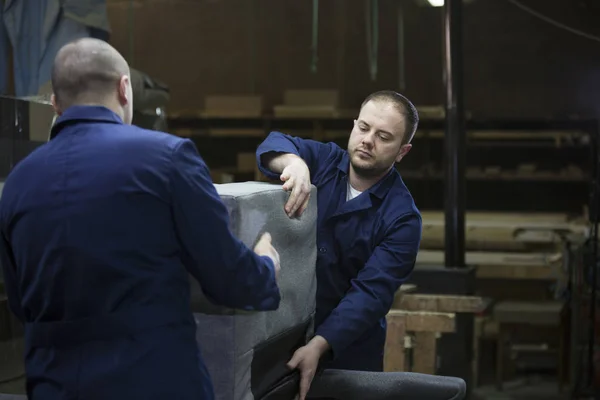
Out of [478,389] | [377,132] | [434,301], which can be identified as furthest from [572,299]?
[377,132]

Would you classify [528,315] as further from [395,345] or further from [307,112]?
[395,345]

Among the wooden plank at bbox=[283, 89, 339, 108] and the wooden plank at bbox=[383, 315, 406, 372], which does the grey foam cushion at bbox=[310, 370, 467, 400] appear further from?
the wooden plank at bbox=[283, 89, 339, 108]

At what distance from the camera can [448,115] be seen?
15.1ft

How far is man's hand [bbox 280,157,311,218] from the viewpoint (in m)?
1.82

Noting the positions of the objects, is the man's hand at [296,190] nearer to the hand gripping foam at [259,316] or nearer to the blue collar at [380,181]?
the hand gripping foam at [259,316]

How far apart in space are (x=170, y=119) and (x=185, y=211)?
7.08 m

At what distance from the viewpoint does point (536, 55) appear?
8383 millimetres

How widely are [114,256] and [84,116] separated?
0.26m

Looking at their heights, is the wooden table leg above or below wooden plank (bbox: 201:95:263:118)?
below

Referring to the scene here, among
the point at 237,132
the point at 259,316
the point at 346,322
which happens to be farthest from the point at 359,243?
the point at 237,132

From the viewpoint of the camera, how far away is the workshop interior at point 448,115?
4.42 meters

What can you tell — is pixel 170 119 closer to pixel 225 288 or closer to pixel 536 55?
pixel 536 55

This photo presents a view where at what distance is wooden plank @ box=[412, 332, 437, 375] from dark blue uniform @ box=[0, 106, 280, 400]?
100 inches

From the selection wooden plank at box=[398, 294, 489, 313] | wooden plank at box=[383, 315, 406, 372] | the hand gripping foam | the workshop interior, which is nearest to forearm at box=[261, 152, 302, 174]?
the hand gripping foam
